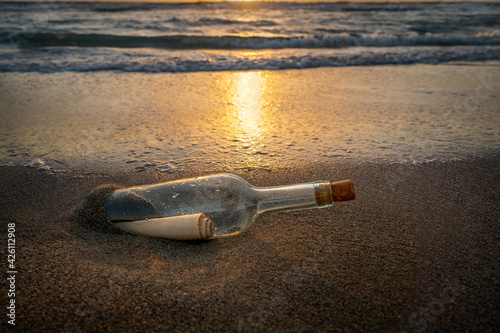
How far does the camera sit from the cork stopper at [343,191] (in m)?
1.11

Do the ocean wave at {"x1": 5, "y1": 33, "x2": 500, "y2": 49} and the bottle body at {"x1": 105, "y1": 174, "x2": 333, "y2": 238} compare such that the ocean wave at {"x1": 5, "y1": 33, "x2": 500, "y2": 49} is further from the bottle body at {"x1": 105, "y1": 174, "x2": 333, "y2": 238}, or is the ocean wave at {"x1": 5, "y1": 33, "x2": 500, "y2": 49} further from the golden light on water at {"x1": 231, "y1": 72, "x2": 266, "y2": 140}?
the bottle body at {"x1": 105, "y1": 174, "x2": 333, "y2": 238}

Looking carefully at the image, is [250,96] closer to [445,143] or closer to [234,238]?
[445,143]

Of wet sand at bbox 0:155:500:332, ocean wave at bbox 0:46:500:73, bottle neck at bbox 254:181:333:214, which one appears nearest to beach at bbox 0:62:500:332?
wet sand at bbox 0:155:500:332

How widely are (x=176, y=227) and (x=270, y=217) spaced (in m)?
0.45

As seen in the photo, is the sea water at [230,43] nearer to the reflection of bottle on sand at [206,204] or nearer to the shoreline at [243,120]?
the shoreline at [243,120]

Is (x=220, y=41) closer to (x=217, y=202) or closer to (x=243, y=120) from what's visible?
(x=243, y=120)

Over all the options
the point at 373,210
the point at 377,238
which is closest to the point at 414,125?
the point at 373,210

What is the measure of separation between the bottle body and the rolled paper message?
0.04m

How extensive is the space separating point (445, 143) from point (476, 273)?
1387 millimetres

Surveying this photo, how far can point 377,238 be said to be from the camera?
131cm

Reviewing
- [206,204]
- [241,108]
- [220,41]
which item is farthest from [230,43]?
[206,204]

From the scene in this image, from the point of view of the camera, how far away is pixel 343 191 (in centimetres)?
111

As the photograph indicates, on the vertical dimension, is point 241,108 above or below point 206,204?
above

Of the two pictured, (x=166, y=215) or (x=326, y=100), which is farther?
(x=326, y=100)
